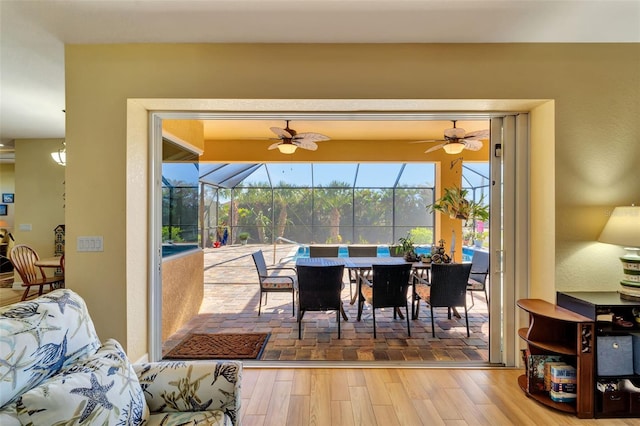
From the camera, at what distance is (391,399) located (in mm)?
2230

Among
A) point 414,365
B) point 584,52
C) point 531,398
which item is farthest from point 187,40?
point 531,398

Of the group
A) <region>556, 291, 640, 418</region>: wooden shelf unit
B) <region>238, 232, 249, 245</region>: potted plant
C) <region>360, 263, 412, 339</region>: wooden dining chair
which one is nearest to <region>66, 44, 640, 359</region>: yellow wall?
<region>556, 291, 640, 418</region>: wooden shelf unit

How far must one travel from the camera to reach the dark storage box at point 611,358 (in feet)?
6.65

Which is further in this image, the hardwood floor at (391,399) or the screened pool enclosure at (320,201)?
the screened pool enclosure at (320,201)

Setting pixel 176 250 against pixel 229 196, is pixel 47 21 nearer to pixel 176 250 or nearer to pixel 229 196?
pixel 176 250

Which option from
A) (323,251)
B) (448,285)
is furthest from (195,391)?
(323,251)

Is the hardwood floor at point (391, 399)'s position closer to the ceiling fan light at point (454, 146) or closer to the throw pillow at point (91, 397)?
the throw pillow at point (91, 397)

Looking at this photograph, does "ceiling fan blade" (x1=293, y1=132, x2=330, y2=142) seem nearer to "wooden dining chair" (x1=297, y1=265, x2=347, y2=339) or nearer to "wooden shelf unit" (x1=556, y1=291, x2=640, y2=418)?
"wooden dining chair" (x1=297, y1=265, x2=347, y2=339)

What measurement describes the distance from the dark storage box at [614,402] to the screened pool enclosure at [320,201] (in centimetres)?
584

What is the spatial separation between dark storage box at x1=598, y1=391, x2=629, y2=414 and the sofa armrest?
235 centimetres

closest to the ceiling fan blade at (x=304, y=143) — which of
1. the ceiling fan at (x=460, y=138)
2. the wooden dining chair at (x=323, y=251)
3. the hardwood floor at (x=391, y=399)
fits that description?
the wooden dining chair at (x=323, y=251)

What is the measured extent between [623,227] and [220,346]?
3.55 meters

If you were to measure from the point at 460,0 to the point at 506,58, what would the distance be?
776 mm

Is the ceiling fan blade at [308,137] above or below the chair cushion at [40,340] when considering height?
above
